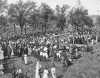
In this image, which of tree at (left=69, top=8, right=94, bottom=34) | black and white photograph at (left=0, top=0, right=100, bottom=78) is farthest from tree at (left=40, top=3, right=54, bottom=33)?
tree at (left=69, top=8, right=94, bottom=34)

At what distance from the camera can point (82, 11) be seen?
161 ft

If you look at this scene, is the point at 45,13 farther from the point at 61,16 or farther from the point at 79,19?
the point at 79,19

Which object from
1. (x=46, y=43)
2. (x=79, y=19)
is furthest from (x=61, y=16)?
(x=46, y=43)

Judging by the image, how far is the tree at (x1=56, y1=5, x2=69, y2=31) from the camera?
44844 mm

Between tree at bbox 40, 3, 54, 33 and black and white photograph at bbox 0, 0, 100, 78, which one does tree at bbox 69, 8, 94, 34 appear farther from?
tree at bbox 40, 3, 54, 33

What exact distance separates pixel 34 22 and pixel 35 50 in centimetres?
2571

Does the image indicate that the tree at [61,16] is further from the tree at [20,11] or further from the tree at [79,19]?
the tree at [20,11]

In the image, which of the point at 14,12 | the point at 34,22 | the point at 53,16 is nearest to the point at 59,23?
the point at 53,16

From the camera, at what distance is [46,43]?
66.0 feet

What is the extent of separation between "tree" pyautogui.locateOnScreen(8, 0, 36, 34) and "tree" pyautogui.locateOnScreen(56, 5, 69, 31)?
763cm

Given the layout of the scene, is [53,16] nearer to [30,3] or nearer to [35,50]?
[30,3]

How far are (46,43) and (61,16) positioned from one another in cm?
2749

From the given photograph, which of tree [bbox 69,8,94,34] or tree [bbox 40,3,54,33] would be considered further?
tree [bbox 69,8,94,34]

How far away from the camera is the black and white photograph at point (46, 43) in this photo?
12359mm
